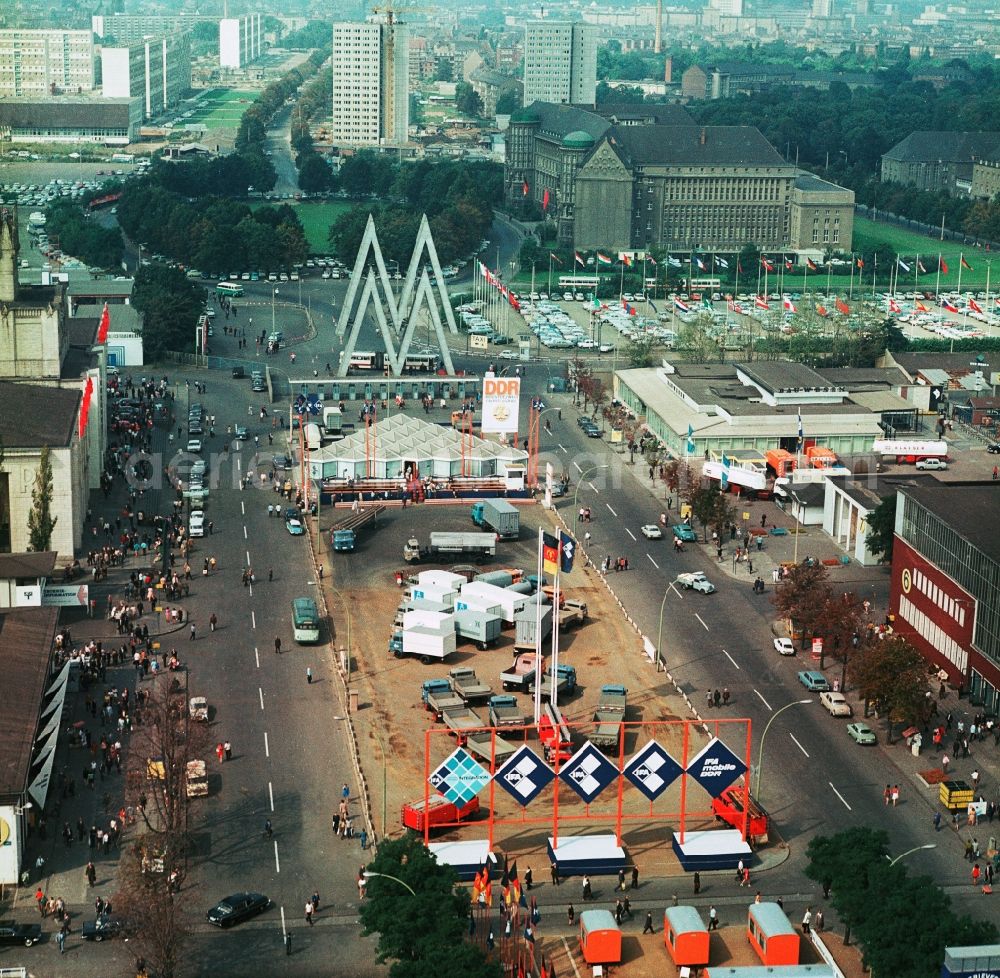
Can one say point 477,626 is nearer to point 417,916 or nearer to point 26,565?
point 26,565

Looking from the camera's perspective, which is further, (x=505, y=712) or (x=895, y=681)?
(x=505, y=712)

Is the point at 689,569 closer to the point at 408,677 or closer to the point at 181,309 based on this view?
the point at 408,677

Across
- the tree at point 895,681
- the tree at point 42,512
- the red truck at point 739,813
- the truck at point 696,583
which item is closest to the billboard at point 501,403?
the truck at point 696,583

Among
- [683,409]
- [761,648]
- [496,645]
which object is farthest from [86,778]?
[683,409]

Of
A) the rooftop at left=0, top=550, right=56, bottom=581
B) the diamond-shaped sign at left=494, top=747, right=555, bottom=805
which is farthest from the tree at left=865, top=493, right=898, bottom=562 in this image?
the rooftop at left=0, top=550, right=56, bottom=581

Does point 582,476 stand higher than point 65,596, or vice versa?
point 65,596

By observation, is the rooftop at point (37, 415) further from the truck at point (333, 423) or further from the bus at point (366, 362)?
the bus at point (366, 362)

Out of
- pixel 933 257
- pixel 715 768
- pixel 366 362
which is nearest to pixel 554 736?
pixel 715 768
